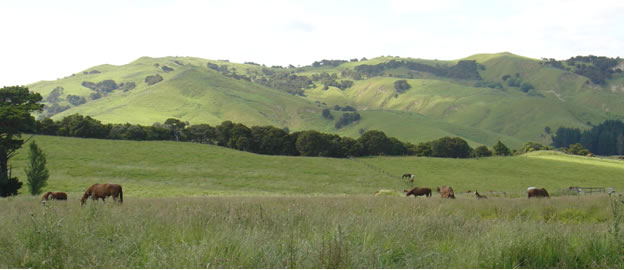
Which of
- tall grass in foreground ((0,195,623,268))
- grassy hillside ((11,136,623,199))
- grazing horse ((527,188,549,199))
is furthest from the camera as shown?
grassy hillside ((11,136,623,199))

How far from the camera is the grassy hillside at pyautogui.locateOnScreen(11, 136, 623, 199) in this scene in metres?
A: 69.0

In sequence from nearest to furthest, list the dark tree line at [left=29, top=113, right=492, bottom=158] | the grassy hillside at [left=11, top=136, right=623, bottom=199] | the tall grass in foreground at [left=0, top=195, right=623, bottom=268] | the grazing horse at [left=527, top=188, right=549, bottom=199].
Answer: the tall grass in foreground at [left=0, top=195, right=623, bottom=268] → the grazing horse at [left=527, top=188, right=549, bottom=199] → the grassy hillside at [left=11, top=136, right=623, bottom=199] → the dark tree line at [left=29, top=113, right=492, bottom=158]

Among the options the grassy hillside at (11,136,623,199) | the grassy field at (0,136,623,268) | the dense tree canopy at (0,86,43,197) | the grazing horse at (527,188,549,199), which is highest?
the dense tree canopy at (0,86,43,197)

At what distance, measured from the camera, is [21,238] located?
727 cm

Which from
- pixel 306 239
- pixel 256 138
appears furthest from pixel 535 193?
pixel 256 138

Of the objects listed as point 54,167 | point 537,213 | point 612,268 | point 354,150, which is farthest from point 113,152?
point 612,268

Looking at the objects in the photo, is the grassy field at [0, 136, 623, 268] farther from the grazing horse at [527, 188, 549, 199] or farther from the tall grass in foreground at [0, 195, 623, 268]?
the grazing horse at [527, 188, 549, 199]

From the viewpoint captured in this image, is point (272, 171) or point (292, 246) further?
point (272, 171)

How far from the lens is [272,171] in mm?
82438

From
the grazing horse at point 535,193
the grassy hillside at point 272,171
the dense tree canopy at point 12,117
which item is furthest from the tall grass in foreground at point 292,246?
the grassy hillside at point 272,171

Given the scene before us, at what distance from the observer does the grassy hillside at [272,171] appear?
69000mm

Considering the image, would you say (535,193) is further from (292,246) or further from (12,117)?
(12,117)

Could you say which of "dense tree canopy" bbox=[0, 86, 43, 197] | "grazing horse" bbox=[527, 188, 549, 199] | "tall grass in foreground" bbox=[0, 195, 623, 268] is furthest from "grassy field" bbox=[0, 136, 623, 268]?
"dense tree canopy" bbox=[0, 86, 43, 197]

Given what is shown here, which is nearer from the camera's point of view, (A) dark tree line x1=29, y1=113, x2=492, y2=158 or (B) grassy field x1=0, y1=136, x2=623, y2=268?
(B) grassy field x1=0, y1=136, x2=623, y2=268
